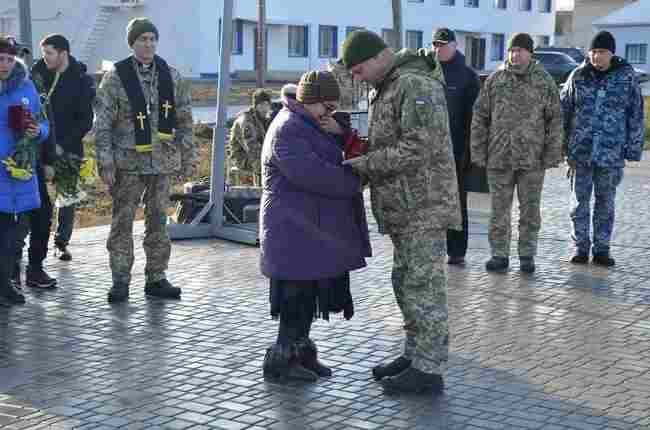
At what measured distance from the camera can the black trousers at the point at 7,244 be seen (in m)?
7.90

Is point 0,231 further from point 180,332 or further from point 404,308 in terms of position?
point 404,308

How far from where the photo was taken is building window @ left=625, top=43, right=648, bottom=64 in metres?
66.6

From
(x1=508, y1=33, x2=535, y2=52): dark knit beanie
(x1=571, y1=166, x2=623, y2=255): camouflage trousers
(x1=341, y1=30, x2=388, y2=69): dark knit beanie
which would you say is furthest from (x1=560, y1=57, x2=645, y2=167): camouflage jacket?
(x1=341, y1=30, x2=388, y2=69): dark knit beanie

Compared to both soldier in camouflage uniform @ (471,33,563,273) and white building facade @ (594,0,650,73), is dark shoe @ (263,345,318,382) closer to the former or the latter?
soldier in camouflage uniform @ (471,33,563,273)

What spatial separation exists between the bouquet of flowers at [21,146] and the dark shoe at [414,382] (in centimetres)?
325

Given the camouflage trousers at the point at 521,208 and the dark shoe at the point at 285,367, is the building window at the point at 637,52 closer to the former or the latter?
the camouflage trousers at the point at 521,208

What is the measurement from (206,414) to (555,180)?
1148 cm

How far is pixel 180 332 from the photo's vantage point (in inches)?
286

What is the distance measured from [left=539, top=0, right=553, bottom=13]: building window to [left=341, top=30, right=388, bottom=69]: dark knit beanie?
63677 millimetres

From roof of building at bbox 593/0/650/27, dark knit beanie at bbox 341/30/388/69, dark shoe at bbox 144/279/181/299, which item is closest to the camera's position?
dark knit beanie at bbox 341/30/388/69

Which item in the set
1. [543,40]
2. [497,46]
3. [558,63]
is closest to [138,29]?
[558,63]

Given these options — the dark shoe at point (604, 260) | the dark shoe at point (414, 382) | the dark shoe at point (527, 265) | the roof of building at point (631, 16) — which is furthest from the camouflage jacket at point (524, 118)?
the roof of building at point (631, 16)

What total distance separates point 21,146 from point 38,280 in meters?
1.23

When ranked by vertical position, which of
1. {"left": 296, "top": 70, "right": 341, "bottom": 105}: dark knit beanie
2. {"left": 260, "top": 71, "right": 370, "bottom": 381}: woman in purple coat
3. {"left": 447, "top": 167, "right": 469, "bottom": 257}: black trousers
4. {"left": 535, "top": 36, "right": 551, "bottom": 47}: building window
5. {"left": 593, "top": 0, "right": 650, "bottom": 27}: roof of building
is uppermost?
{"left": 593, "top": 0, "right": 650, "bottom": 27}: roof of building
